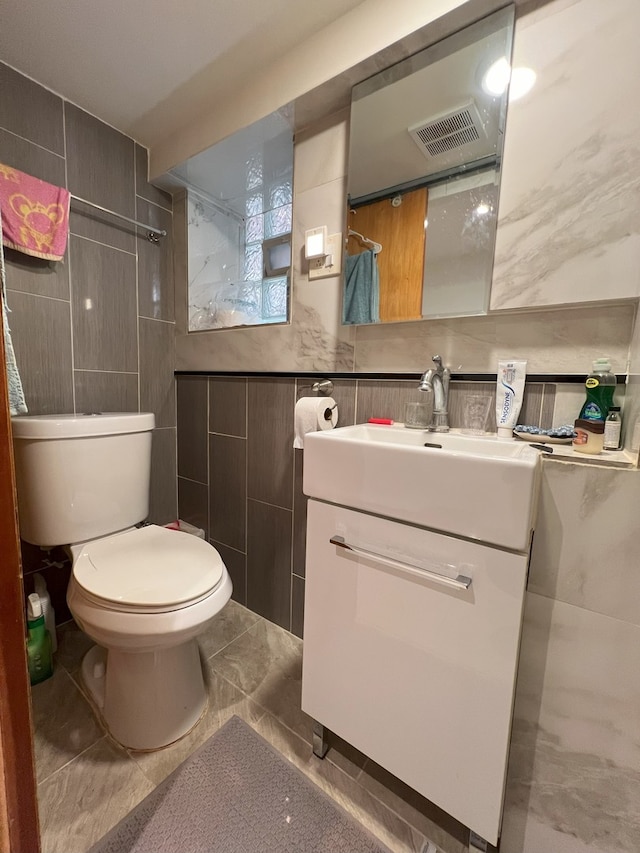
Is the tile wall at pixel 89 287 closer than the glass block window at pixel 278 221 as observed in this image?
Yes

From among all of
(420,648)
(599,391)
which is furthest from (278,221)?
(420,648)

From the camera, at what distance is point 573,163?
2.57ft

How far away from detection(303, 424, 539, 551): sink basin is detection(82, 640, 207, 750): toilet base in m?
0.68

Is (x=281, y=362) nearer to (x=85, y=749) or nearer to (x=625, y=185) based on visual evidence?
(x=625, y=185)

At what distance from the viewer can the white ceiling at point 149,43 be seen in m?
0.94

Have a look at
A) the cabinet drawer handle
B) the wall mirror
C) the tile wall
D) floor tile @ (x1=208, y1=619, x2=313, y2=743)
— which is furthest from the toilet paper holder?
floor tile @ (x1=208, y1=619, x2=313, y2=743)

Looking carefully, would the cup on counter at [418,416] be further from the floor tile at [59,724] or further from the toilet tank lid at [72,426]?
the floor tile at [59,724]

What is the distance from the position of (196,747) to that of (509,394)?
4.11 feet

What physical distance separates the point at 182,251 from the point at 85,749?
5.84 ft

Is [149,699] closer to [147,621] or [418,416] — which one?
[147,621]

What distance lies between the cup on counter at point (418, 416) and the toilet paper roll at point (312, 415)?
10.1 inches

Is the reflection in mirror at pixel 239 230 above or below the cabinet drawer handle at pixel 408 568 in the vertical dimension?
above

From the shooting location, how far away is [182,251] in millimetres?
1592

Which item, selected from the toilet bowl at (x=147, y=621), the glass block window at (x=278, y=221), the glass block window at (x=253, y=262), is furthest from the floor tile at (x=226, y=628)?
the glass block window at (x=278, y=221)
